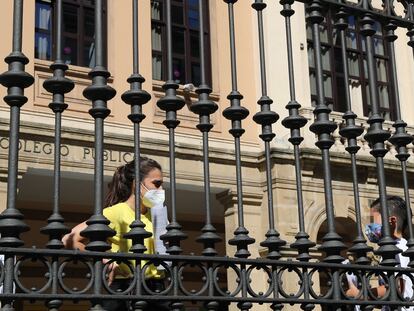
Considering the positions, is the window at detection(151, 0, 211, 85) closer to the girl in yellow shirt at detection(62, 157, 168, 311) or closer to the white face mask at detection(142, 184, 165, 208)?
the girl in yellow shirt at detection(62, 157, 168, 311)

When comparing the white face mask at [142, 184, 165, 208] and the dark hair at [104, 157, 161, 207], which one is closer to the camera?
the white face mask at [142, 184, 165, 208]

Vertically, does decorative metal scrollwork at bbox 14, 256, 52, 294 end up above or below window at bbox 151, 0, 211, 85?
below

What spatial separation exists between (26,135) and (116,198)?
6.93 m

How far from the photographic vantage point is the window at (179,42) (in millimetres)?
12289

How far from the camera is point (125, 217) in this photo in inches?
141

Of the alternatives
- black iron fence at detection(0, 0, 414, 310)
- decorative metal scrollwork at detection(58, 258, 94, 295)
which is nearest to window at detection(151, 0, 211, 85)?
black iron fence at detection(0, 0, 414, 310)

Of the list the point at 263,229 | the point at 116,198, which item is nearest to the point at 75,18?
the point at 263,229

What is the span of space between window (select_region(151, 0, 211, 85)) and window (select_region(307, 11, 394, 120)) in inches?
85.1

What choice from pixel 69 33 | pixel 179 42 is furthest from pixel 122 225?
pixel 179 42

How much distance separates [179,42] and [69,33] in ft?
6.30

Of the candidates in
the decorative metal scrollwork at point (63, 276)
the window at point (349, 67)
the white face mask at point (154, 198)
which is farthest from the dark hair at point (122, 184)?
the window at point (349, 67)

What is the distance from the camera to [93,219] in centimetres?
249

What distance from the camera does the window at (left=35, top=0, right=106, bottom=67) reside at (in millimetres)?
11375

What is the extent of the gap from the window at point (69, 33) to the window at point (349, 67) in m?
4.01
